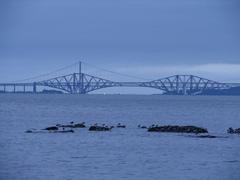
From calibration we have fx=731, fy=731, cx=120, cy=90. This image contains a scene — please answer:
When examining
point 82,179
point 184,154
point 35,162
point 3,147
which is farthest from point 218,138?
point 82,179

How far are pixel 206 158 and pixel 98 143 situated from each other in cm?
750

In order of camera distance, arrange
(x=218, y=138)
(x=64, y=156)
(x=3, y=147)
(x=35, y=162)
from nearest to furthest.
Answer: (x=35, y=162) < (x=64, y=156) < (x=3, y=147) < (x=218, y=138)

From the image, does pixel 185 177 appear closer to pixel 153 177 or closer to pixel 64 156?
pixel 153 177

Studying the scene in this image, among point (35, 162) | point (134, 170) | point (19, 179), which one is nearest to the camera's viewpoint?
point (19, 179)

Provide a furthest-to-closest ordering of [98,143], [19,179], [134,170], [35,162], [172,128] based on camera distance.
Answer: [172,128]
[98,143]
[35,162]
[134,170]
[19,179]

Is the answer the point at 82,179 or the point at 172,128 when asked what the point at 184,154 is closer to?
the point at 82,179

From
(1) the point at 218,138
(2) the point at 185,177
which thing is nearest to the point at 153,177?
(2) the point at 185,177

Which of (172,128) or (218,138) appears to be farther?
(172,128)

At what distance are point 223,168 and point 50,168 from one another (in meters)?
6.21

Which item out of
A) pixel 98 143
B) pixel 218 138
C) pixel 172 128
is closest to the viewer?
pixel 98 143

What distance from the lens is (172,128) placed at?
45062 mm

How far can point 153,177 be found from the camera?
79.2 feet

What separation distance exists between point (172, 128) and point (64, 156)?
1642 cm

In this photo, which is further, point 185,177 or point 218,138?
point 218,138
